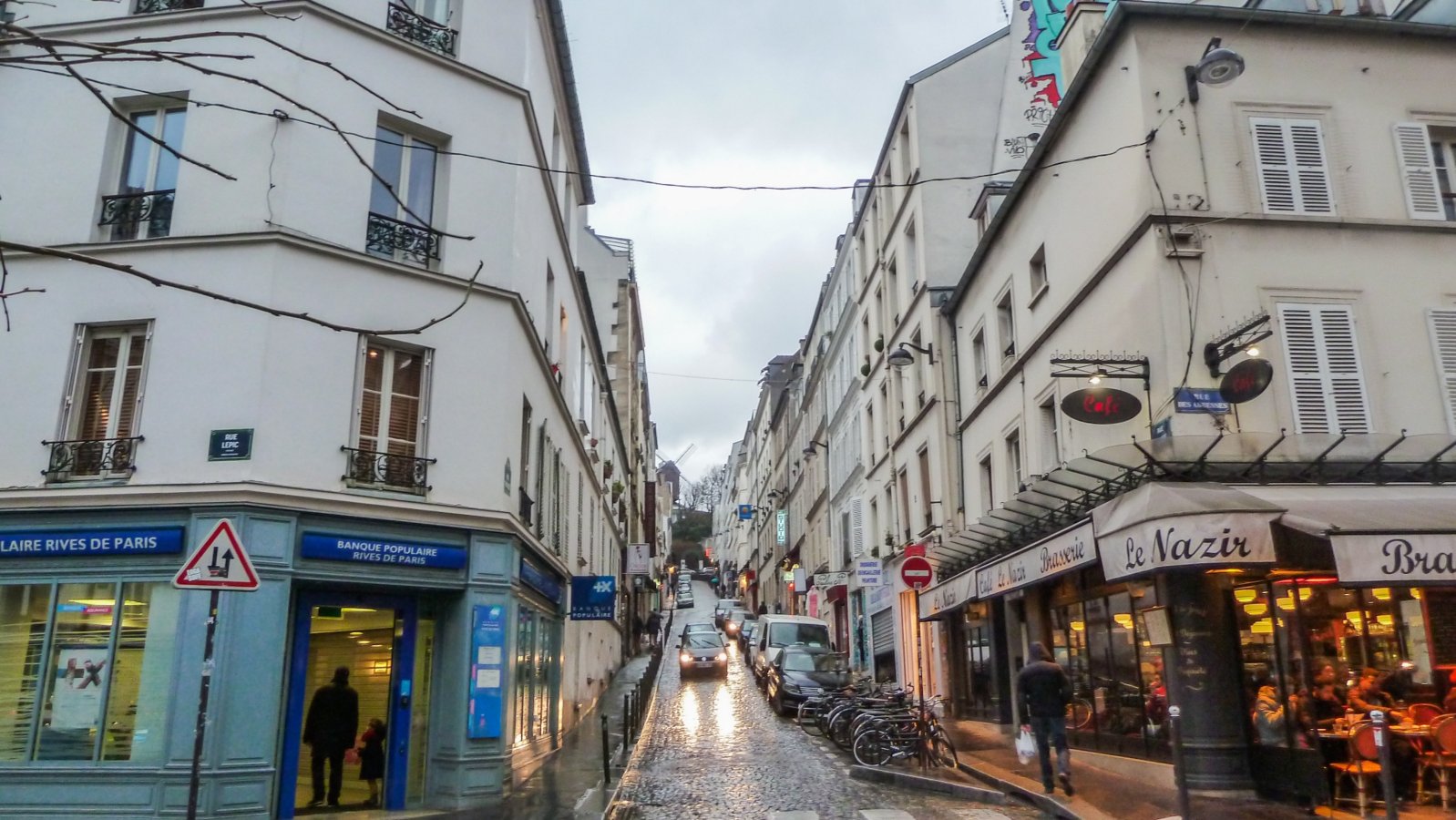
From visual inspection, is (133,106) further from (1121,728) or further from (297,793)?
(1121,728)

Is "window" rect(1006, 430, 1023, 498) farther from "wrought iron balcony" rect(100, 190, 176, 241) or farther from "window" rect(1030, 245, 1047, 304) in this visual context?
"wrought iron balcony" rect(100, 190, 176, 241)

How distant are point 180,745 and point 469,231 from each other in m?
6.87

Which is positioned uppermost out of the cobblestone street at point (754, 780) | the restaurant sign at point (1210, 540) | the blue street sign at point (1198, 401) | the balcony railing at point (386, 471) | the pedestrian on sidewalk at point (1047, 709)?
the blue street sign at point (1198, 401)

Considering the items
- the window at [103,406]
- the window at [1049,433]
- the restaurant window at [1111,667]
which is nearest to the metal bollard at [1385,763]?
the restaurant window at [1111,667]

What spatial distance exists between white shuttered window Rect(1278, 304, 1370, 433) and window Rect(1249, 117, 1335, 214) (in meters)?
1.35

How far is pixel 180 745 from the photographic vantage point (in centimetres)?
1032

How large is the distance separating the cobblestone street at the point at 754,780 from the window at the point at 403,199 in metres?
7.24

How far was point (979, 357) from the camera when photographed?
20.5 m

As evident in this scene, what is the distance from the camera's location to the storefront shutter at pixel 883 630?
26766mm

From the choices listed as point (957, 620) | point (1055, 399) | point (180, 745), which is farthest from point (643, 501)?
point (180, 745)

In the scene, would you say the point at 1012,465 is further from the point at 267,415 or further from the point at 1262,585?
the point at 267,415

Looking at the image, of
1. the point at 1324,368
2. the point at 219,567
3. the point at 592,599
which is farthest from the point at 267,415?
the point at 1324,368

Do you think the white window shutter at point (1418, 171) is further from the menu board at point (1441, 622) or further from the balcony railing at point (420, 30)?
the balcony railing at point (420, 30)

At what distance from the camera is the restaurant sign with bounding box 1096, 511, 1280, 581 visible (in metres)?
9.98
